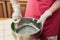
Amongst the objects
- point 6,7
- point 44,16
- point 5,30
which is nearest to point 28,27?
point 44,16

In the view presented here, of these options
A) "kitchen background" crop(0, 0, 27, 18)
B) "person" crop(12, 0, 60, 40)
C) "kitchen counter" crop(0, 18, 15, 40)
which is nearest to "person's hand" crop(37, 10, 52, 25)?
"person" crop(12, 0, 60, 40)

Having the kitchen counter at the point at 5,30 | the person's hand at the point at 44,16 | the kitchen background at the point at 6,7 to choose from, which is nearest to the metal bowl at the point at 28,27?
the person's hand at the point at 44,16

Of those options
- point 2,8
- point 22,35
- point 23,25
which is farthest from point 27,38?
point 2,8

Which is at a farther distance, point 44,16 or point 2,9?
point 2,9

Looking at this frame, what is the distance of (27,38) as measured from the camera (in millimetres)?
839

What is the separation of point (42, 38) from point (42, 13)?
17 centimetres

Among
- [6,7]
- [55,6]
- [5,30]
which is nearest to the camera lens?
[55,6]

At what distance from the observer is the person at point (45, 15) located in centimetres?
93

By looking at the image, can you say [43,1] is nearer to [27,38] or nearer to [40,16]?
[40,16]

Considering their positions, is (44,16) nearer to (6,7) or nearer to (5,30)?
(5,30)

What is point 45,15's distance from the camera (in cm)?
92

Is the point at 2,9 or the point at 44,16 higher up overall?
the point at 44,16

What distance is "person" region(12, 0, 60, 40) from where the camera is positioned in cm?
93

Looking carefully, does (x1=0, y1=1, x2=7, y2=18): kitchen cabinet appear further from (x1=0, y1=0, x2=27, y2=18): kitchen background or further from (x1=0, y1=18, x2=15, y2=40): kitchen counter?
(x1=0, y1=18, x2=15, y2=40): kitchen counter
